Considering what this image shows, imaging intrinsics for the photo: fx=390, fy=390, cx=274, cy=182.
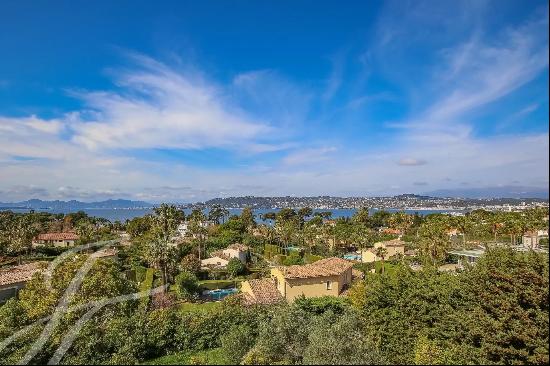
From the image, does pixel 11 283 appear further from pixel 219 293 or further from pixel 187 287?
pixel 219 293

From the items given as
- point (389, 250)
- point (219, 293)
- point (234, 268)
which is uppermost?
point (389, 250)

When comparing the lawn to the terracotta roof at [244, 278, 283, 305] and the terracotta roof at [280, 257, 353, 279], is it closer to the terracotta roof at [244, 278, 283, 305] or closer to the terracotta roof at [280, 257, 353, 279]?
the terracotta roof at [244, 278, 283, 305]

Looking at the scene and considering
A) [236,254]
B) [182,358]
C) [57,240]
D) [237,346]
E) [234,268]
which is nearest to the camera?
[237,346]

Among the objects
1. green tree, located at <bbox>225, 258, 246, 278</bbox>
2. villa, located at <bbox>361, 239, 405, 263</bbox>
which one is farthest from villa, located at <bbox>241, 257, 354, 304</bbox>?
villa, located at <bbox>361, 239, 405, 263</bbox>

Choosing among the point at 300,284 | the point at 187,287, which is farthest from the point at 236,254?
the point at 300,284

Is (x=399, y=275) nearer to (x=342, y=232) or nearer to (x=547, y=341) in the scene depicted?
(x=547, y=341)

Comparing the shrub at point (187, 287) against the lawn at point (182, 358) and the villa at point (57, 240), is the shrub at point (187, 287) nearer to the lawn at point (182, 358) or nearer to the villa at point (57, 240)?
the lawn at point (182, 358)

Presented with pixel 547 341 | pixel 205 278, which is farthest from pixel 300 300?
pixel 205 278
